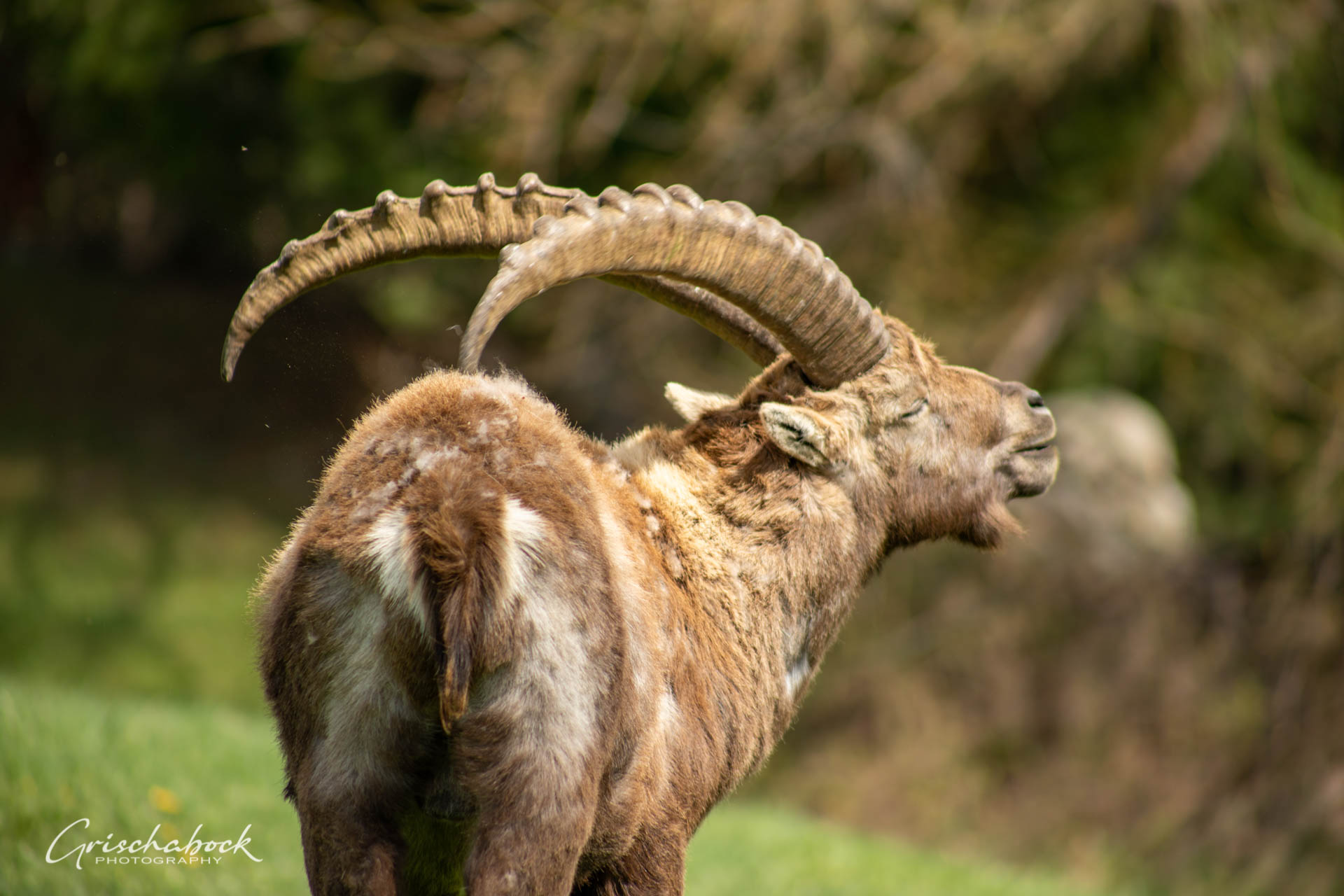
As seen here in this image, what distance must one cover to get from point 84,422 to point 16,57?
162 inches

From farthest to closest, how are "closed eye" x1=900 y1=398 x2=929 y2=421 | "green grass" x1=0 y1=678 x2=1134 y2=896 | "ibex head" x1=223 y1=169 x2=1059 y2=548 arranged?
"green grass" x1=0 y1=678 x2=1134 y2=896, "closed eye" x1=900 y1=398 x2=929 y2=421, "ibex head" x1=223 y1=169 x2=1059 y2=548

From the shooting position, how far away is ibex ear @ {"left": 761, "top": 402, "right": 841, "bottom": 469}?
353 cm

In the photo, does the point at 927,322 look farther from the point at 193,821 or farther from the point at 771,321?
the point at 193,821

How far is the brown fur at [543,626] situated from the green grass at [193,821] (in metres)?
1.73

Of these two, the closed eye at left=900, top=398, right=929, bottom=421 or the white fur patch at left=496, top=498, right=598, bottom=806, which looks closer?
the white fur patch at left=496, top=498, right=598, bottom=806

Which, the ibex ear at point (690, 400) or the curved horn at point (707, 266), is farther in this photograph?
the ibex ear at point (690, 400)

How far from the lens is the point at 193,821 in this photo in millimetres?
4715

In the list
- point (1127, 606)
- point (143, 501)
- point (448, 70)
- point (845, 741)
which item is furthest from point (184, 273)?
point (1127, 606)

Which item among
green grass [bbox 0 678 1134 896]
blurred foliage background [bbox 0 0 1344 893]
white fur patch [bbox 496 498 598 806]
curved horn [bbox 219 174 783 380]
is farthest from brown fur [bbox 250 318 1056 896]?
blurred foliage background [bbox 0 0 1344 893]

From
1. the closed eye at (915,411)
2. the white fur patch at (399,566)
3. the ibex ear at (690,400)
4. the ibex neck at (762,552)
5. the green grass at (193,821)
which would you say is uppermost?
the closed eye at (915,411)

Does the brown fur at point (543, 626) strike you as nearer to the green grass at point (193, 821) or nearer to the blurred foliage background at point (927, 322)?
the green grass at point (193, 821)

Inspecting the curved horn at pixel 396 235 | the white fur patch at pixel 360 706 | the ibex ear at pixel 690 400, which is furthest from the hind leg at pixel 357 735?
the ibex ear at pixel 690 400

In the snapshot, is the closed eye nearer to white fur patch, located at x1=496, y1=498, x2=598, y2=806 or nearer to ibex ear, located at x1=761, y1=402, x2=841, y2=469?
ibex ear, located at x1=761, y1=402, x2=841, y2=469

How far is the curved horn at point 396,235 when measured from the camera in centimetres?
317
